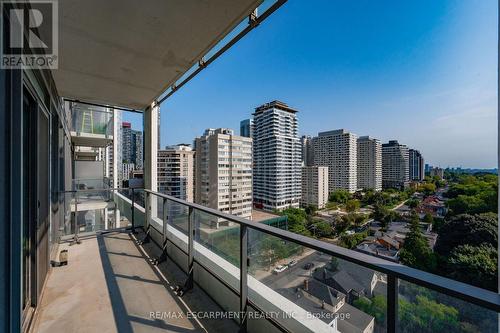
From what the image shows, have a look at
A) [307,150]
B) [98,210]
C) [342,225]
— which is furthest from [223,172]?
[307,150]

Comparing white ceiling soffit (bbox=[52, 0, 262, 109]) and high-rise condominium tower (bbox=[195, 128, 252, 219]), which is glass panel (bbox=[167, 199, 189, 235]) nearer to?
white ceiling soffit (bbox=[52, 0, 262, 109])

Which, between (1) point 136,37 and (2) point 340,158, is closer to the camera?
(1) point 136,37

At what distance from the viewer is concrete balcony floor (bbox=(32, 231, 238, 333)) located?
1.74 metres

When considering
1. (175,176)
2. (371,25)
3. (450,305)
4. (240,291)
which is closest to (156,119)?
(240,291)

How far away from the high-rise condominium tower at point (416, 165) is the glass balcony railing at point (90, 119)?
1406 inches

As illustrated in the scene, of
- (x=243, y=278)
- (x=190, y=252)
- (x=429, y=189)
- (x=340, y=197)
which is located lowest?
(x=340, y=197)

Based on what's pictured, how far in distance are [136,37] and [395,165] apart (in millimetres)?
37894

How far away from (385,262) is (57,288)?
319cm

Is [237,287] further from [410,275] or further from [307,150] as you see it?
[307,150]

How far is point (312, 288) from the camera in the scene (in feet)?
4.16

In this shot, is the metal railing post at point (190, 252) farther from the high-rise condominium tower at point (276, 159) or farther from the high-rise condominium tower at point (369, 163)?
the high-rise condominium tower at point (369, 163)

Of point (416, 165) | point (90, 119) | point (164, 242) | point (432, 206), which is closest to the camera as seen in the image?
point (164, 242)

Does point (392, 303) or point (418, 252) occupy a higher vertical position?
point (392, 303)

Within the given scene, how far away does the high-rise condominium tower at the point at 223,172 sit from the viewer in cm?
2348
